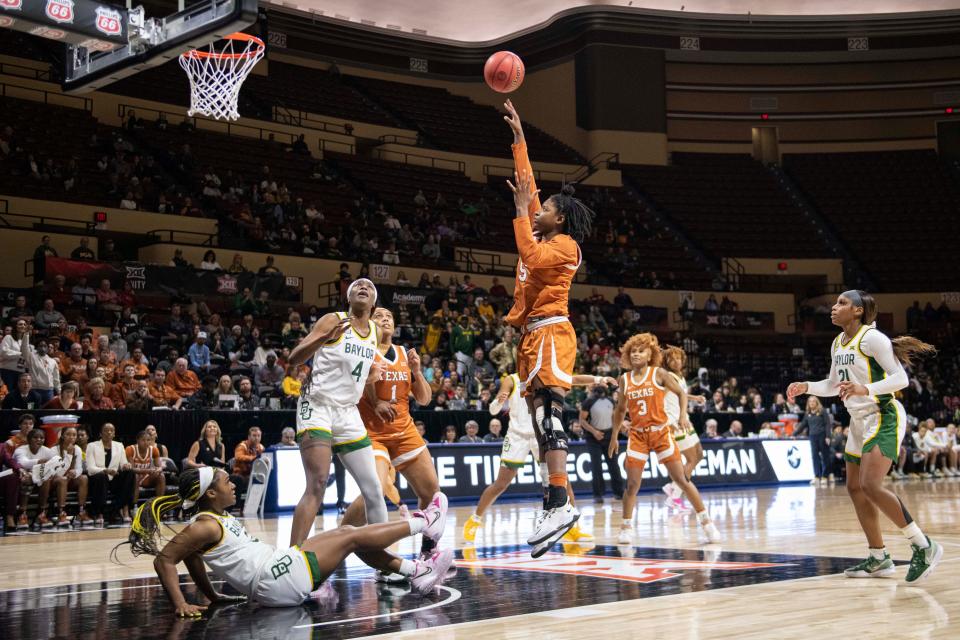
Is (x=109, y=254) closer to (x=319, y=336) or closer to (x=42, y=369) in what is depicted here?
(x=42, y=369)

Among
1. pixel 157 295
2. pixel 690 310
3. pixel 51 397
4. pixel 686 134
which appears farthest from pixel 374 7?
pixel 51 397

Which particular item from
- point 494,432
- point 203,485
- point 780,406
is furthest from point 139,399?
point 780,406

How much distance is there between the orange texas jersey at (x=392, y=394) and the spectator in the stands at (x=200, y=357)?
9566mm

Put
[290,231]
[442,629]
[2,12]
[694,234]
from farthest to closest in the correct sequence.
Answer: [694,234] < [290,231] < [2,12] < [442,629]

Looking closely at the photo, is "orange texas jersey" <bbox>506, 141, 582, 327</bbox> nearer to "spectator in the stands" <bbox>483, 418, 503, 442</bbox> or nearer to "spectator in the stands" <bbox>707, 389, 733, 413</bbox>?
"spectator in the stands" <bbox>483, 418, 503, 442</bbox>

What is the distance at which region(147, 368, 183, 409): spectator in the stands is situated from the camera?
574 inches

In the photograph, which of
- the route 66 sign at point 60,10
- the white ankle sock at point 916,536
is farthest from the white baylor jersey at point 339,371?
the route 66 sign at point 60,10

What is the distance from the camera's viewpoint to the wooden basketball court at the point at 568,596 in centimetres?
490

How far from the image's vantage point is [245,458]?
1373 centimetres

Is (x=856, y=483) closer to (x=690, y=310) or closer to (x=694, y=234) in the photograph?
(x=690, y=310)

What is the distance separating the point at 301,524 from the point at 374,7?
96.9 feet

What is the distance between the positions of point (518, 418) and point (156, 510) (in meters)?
4.83

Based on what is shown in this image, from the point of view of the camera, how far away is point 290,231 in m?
24.1

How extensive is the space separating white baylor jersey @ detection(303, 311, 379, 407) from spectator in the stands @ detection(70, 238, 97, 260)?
14431 millimetres
